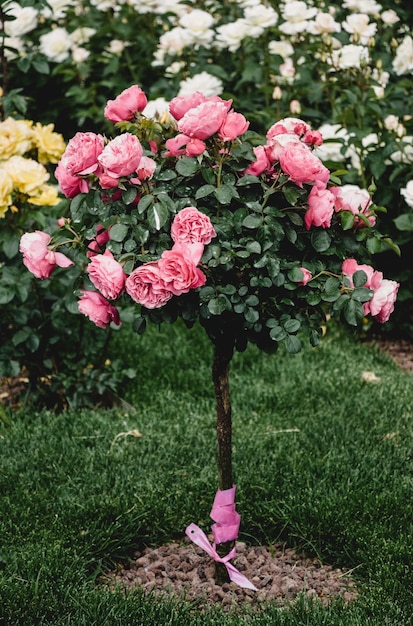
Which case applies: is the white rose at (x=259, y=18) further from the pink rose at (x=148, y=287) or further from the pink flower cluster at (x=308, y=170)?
the pink rose at (x=148, y=287)

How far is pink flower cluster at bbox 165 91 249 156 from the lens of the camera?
2.00 metres

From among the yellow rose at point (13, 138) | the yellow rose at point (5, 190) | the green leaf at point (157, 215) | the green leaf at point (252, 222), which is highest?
the green leaf at point (157, 215)

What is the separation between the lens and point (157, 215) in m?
1.98

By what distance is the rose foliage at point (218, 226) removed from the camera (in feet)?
6.50

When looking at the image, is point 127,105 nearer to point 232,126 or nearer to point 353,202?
point 232,126

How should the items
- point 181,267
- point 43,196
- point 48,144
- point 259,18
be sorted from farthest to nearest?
point 259,18
point 48,144
point 43,196
point 181,267

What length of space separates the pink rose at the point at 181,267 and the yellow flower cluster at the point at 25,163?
4.57 ft

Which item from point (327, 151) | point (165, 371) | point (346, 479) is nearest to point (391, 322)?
point (327, 151)

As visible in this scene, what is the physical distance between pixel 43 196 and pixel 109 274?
1.41 meters

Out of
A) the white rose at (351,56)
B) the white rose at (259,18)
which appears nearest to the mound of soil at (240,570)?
the white rose at (351,56)

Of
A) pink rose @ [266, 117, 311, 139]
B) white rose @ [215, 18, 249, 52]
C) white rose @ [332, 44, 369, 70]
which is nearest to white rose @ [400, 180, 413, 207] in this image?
white rose @ [332, 44, 369, 70]

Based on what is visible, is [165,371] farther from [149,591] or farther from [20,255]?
[149,591]

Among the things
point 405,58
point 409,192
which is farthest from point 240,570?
point 405,58

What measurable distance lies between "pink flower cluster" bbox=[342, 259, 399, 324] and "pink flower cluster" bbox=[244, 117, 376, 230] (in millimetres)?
118
